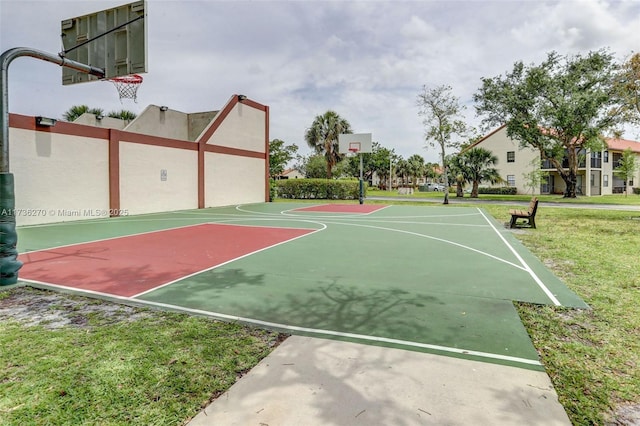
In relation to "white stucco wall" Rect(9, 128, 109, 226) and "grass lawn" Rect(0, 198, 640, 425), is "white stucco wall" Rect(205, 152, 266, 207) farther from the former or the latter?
"grass lawn" Rect(0, 198, 640, 425)

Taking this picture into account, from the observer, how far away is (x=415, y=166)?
84062 millimetres

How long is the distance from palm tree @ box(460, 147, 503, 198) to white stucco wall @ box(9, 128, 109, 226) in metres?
32.6

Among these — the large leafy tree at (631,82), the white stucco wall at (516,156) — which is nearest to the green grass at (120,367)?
the large leafy tree at (631,82)

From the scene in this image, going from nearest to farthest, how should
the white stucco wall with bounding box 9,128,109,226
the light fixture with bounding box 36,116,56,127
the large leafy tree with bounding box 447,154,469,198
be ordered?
1. the white stucco wall with bounding box 9,128,109,226
2. the light fixture with bounding box 36,116,56,127
3. the large leafy tree with bounding box 447,154,469,198

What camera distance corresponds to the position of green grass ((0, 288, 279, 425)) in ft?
8.75

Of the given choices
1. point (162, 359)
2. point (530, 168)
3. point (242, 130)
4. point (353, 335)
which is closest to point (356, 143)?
point (242, 130)

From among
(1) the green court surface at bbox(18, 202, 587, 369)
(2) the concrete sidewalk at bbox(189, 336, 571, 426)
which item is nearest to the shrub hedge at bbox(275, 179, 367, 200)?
(1) the green court surface at bbox(18, 202, 587, 369)

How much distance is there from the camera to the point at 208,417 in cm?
260

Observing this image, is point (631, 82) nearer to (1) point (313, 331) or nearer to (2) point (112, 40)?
(1) point (313, 331)

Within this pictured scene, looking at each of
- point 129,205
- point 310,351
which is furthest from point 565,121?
point 310,351

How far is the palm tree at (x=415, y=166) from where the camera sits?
8406 centimetres

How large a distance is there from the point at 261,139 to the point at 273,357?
26448 millimetres

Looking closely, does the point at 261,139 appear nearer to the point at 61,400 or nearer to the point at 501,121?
the point at 501,121

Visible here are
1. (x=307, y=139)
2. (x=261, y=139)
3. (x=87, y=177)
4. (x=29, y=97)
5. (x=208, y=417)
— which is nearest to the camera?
(x=208, y=417)
